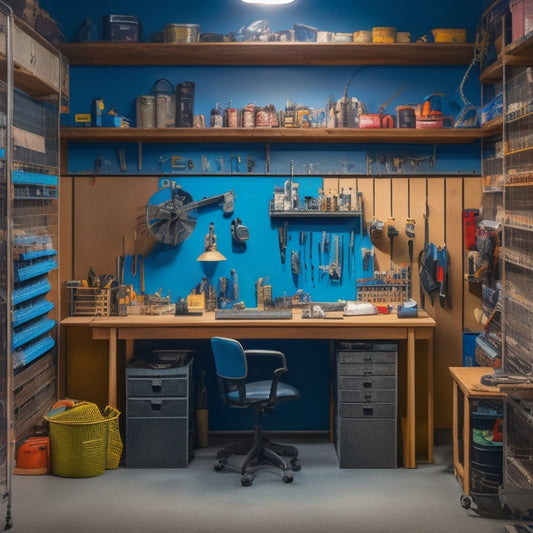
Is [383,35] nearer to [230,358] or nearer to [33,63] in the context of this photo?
[33,63]

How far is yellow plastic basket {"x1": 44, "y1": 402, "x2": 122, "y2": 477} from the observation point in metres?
5.31

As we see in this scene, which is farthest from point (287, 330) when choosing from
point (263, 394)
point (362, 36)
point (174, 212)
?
point (362, 36)

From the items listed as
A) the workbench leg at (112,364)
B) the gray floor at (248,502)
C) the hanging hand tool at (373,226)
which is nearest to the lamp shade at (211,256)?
the workbench leg at (112,364)

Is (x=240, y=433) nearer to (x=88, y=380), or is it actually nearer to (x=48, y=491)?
(x=88, y=380)

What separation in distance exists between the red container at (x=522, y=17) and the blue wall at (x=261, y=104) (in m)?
1.03

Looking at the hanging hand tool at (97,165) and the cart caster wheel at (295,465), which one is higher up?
the hanging hand tool at (97,165)

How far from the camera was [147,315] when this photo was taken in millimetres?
5891

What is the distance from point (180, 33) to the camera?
5.96 metres

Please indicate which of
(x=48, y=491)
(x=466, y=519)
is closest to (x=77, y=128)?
(x=48, y=491)

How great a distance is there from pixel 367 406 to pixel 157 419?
1358 mm

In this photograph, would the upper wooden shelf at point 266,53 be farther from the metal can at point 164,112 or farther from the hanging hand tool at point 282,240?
the hanging hand tool at point 282,240

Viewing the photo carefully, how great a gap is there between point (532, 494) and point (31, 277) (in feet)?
10.3

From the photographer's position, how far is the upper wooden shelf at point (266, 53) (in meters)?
5.87

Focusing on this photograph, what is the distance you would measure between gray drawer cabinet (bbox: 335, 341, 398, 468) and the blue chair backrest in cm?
75
